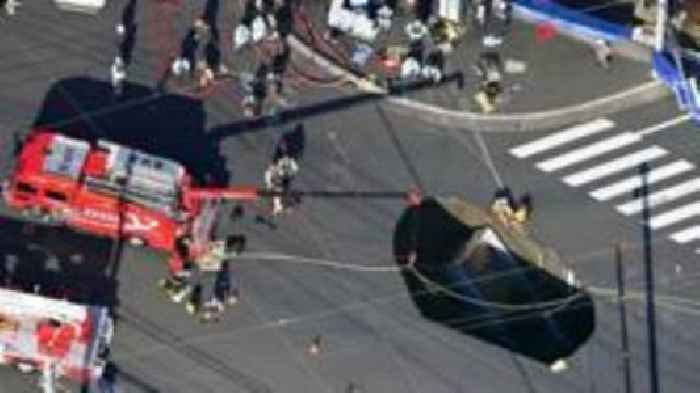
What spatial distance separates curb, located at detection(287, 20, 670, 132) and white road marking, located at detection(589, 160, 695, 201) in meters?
2.57

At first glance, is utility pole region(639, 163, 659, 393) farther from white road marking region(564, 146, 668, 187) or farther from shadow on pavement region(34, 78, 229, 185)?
shadow on pavement region(34, 78, 229, 185)

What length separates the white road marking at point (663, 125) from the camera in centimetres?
A: 5994

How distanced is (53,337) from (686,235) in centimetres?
1932

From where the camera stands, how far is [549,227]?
188 feet

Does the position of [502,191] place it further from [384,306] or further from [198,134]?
[198,134]

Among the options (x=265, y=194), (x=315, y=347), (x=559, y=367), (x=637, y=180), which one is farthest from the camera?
(x=637, y=180)

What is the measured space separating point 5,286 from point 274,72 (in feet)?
37.1

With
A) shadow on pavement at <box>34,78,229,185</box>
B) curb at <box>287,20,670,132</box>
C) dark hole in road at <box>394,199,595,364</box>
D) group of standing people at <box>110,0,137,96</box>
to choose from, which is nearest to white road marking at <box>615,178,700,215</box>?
curb at <box>287,20,670,132</box>

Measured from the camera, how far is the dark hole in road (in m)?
55.4

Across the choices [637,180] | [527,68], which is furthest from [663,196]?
[527,68]

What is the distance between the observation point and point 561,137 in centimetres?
5972

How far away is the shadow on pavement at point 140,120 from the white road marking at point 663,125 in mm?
13334

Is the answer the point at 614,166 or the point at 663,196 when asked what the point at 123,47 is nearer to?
the point at 614,166

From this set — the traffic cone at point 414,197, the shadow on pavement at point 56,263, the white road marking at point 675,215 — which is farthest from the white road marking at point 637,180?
the shadow on pavement at point 56,263
